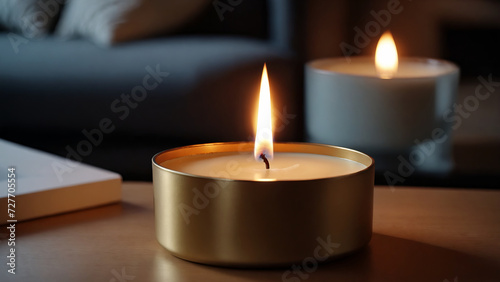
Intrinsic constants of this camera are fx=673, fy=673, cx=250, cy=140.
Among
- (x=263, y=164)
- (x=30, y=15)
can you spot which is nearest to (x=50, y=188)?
(x=263, y=164)

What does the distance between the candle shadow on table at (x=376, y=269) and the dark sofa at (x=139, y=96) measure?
1002 mm

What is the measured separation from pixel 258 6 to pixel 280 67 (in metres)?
0.47

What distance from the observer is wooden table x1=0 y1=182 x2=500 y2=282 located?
468 millimetres

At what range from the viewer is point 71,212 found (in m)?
0.63

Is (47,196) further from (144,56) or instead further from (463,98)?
(463,98)

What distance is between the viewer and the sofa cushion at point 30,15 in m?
1.93

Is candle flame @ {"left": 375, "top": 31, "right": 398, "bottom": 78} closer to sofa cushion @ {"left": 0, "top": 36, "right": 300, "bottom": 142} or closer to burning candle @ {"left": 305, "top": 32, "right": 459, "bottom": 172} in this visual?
burning candle @ {"left": 305, "top": 32, "right": 459, "bottom": 172}

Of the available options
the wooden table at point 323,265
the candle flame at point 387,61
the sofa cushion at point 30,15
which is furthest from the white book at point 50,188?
the sofa cushion at point 30,15

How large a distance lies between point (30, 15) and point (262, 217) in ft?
5.49

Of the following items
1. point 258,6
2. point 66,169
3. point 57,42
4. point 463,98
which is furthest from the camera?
point 258,6

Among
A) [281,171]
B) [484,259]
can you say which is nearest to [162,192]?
[281,171]

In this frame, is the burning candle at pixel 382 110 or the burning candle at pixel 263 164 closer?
the burning candle at pixel 263 164

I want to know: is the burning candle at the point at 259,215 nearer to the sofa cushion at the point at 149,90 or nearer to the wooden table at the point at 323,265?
the wooden table at the point at 323,265

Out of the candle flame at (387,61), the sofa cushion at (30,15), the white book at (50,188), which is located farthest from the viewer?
the sofa cushion at (30,15)
